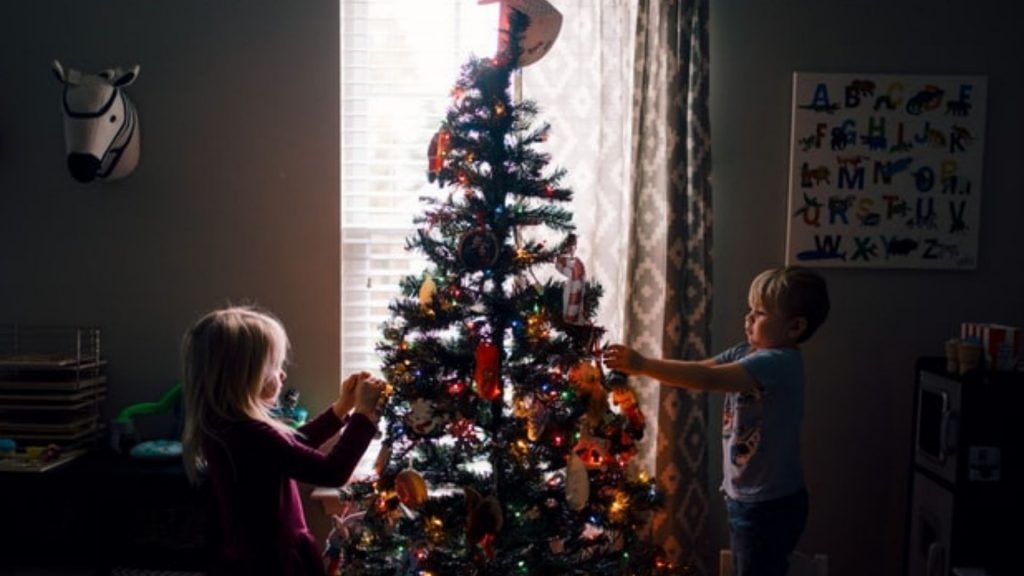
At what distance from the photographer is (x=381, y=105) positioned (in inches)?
98.4

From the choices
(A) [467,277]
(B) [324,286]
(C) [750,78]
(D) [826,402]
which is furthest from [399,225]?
(D) [826,402]

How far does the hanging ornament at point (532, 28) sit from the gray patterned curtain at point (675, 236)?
2.13ft

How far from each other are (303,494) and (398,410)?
101cm

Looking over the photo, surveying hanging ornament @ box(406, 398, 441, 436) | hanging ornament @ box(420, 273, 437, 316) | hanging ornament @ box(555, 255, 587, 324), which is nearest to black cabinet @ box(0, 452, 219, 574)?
hanging ornament @ box(406, 398, 441, 436)

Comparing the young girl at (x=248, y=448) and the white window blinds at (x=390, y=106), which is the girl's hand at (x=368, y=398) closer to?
the young girl at (x=248, y=448)

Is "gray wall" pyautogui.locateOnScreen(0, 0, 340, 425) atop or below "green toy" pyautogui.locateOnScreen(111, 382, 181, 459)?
atop

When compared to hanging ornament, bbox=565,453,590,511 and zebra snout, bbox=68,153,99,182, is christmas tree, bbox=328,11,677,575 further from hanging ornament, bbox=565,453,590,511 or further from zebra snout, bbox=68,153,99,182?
zebra snout, bbox=68,153,99,182

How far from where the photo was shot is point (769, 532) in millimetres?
1844

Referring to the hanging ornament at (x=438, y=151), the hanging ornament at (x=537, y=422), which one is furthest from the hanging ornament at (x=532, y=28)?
the hanging ornament at (x=537, y=422)

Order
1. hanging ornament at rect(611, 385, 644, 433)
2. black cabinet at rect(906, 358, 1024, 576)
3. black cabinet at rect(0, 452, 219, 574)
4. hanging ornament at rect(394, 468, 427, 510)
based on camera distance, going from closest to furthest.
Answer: hanging ornament at rect(394, 468, 427, 510) → hanging ornament at rect(611, 385, 644, 433) → black cabinet at rect(906, 358, 1024, 576) → black cabinet at rect(0, 452, 219, 574)

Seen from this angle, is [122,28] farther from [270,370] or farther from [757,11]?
[757,11]

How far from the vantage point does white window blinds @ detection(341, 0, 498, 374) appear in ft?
8.14

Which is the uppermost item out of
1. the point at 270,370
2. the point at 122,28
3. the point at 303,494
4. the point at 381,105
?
the point at 122,28

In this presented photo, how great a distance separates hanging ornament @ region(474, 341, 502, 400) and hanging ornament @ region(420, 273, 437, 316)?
150mm
